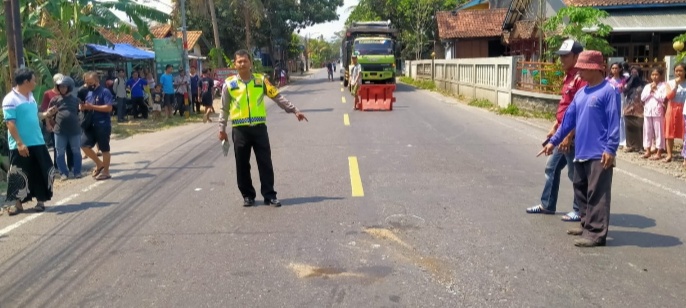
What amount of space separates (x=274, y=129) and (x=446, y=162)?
Answer: 651 cm

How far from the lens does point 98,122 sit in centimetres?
976

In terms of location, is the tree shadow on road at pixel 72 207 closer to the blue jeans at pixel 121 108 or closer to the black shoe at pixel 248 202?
the black shoe at pixel 248 202

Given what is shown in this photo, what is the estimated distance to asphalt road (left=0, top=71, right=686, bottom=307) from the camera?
184 inches

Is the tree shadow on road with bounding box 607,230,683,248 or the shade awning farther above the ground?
the shade awning

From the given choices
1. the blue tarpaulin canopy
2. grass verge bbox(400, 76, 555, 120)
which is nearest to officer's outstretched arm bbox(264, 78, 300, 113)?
grass verge bbox(400, 76, 555, 120)

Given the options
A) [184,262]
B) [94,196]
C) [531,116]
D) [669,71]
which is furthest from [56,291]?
[531,116]

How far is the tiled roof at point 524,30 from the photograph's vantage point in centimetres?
2908

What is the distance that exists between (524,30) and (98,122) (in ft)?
81.0

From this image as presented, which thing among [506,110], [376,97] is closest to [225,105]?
[506,110]

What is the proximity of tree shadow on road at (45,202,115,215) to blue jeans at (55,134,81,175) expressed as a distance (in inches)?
83.5

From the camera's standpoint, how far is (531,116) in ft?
59.6

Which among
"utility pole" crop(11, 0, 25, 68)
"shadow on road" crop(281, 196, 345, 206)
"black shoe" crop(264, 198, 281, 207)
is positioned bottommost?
"shadow on road" crop(281, 196, 345, 206)

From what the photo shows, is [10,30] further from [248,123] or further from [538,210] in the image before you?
[538,210]

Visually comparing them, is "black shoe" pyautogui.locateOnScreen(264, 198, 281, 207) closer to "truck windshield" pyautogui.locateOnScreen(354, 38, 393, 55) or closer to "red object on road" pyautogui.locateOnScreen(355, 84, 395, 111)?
"red object on road" pyautogui.locateOnScreen(355, 84, 395, 111)
